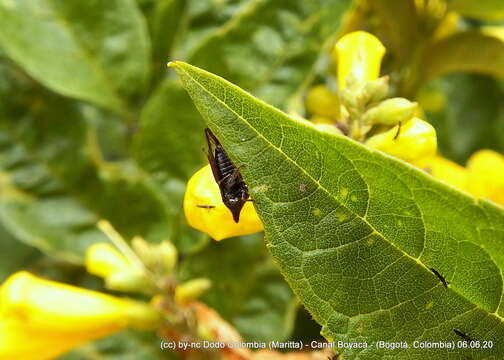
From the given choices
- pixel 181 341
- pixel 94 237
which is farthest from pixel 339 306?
pixel 94 237

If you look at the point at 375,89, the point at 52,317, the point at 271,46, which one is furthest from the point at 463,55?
the point at 52,317

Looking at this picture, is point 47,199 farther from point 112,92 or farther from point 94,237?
point 112,92

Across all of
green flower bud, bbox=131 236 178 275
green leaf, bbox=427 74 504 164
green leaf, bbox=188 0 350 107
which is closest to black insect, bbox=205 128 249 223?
green flower bud, bbox=131 236 178 275

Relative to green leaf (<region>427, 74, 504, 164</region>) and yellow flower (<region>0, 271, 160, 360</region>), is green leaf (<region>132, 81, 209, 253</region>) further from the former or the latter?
green leaf (<region>427, 74, 504, 164</region>)

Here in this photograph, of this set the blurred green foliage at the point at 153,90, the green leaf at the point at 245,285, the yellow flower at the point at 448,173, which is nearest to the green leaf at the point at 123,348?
the blurred green foliage at the point at 153,90

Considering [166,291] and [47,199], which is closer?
→ [166,291]

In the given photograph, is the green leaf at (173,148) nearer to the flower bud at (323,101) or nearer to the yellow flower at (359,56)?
the flower bud at (323,101)

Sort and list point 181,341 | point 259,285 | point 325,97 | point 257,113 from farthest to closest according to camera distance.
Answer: point 259,285 → point 325,97 → point 181,341 → point 257,113
